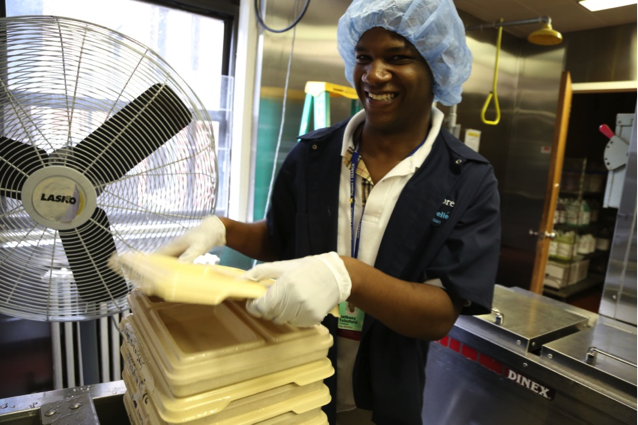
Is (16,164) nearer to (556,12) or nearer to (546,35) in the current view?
(546,35)

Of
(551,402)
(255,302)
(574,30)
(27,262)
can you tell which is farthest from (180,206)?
(574,30)

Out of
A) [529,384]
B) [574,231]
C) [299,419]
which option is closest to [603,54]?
[574,231]

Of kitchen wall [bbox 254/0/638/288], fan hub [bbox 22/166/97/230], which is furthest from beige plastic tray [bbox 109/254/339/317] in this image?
kitchen wall [bbox 254/0/638/288]

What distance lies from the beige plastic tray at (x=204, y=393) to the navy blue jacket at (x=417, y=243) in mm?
394

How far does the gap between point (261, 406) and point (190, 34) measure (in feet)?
6.60

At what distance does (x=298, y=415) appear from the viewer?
2.12ft

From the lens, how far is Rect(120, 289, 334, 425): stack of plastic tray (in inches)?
21.2

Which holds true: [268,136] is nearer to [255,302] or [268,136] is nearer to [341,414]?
[341,414]

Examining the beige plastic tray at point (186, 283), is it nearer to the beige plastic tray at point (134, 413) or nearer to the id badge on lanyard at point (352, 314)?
the beige plastic tray at point (134, 413)

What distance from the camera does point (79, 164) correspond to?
33.1 inches

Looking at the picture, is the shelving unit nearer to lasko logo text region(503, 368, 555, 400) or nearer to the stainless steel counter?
lasko logo text region(503, 368, 555, 400)

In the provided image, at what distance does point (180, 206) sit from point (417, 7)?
750 millimetres

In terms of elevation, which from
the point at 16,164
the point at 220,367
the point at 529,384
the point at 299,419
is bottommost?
the point at 529,384

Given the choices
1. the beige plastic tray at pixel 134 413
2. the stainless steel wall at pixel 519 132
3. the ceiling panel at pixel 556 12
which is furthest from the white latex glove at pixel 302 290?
the stainless steel wall at pixel 519 132
